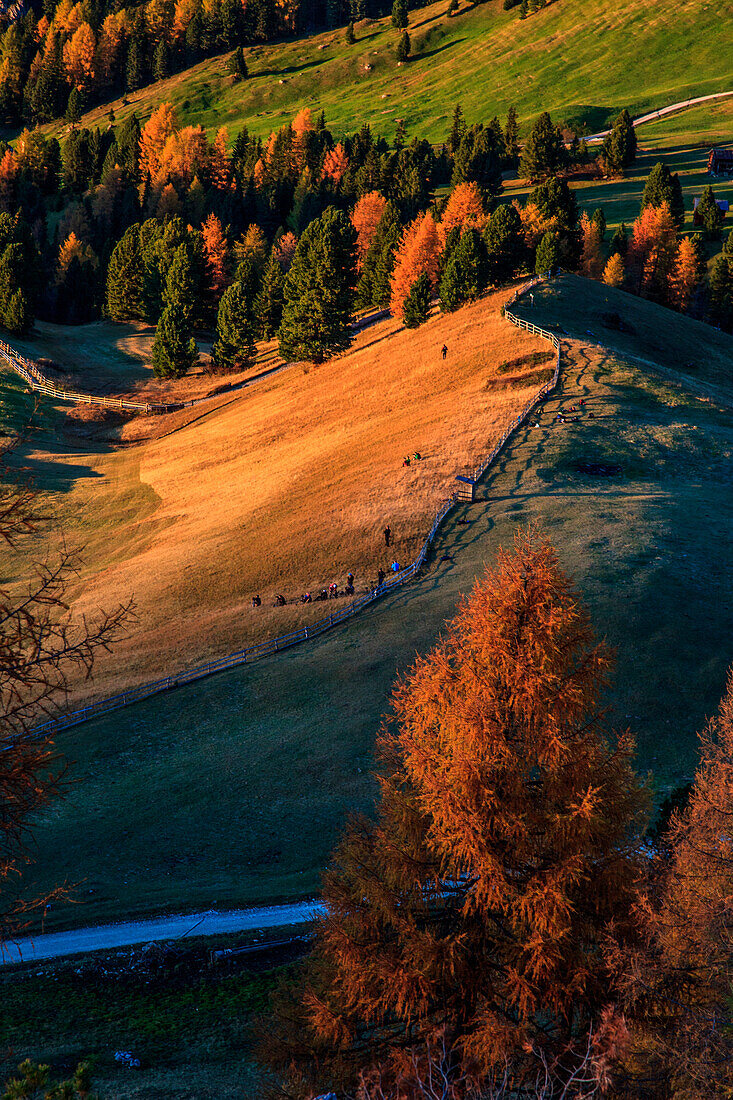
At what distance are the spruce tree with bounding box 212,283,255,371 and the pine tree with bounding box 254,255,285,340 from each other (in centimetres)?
547

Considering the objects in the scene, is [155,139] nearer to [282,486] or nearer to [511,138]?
[511,138]

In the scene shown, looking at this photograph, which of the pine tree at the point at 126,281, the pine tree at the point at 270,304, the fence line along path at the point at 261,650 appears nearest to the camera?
the fence line along path at the point at 261,650

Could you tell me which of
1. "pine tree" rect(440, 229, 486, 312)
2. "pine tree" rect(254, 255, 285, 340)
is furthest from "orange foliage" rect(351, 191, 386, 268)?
"pine tree" rect(440, 229, 486, 312)

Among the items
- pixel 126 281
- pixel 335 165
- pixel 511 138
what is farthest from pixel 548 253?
pixel 335 165

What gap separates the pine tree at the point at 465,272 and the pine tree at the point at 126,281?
189 ft

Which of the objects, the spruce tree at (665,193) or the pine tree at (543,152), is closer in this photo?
the spruce tree at (665,193)

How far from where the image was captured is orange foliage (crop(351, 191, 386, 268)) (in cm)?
12200

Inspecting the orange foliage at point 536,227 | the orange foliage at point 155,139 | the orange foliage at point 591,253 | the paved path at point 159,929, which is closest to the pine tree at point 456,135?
the orange foliage at point 155,139

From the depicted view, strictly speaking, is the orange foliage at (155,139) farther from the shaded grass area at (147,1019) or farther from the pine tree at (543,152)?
the shaded grass area at (147,1019)

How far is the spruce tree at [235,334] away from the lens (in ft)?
339

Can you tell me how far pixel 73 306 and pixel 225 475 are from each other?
3174 inches

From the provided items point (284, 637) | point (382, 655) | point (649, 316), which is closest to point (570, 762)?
point (382, 655)

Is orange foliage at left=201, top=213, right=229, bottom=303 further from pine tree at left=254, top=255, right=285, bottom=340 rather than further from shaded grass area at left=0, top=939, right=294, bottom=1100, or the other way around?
shaded grass area at left=0, top=939, right=294, bottom=1100

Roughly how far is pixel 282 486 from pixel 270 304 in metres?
55.7
